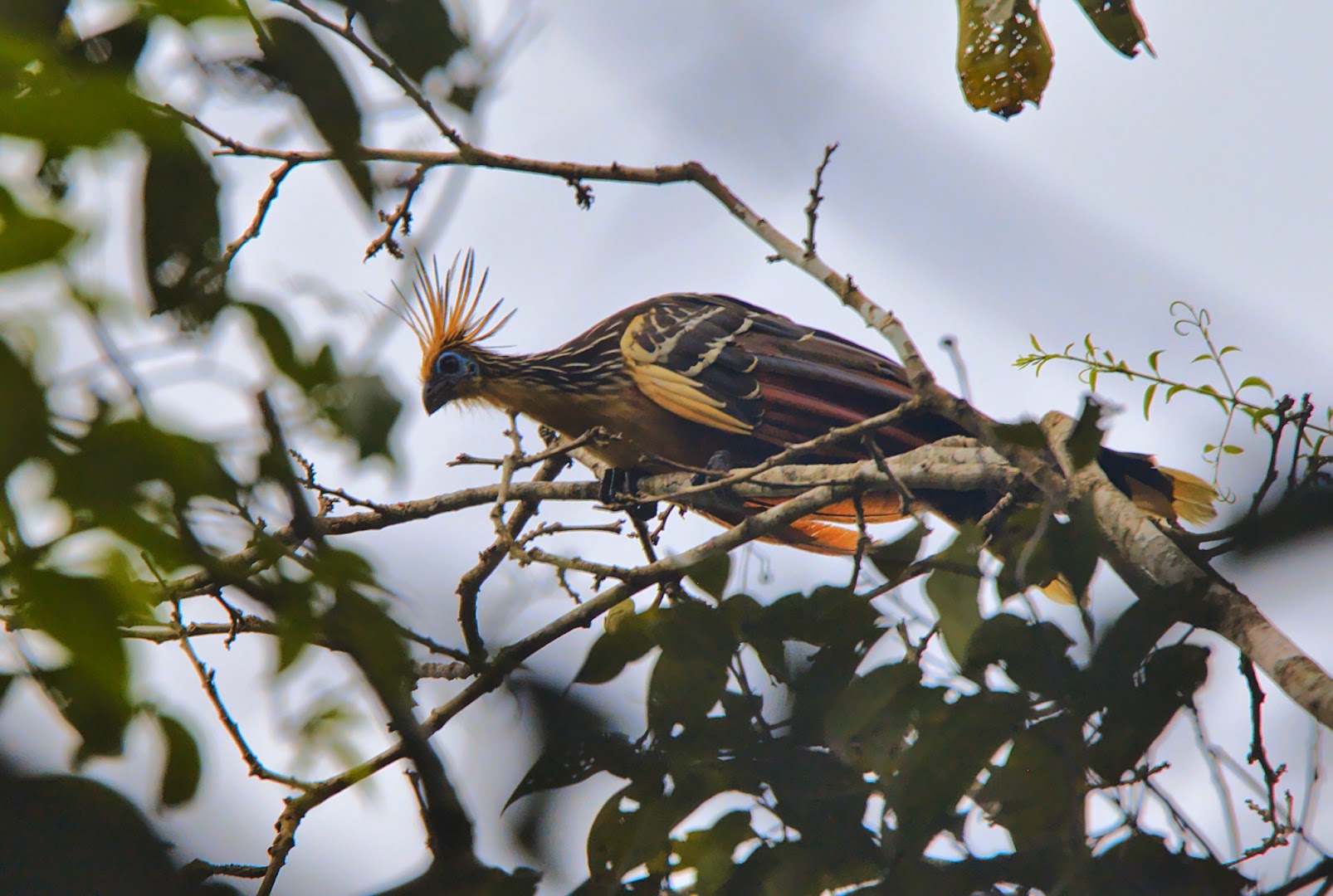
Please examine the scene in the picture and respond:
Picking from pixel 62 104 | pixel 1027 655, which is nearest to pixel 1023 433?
pixel 1027 655

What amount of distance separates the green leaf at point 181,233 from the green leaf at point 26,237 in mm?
125

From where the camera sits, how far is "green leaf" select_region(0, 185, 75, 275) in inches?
26.5

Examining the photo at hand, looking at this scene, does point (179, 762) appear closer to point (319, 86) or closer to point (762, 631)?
point (319, 86)

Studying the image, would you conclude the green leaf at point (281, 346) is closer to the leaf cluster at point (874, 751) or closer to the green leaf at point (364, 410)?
the green leaf at point (364, 410)

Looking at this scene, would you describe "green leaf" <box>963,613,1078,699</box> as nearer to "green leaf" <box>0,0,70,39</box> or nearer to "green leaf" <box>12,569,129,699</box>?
"green leaf" <box>12,569,129,699</box>

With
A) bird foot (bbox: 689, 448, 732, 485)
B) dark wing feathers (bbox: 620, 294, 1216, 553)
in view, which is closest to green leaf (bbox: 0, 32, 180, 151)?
dark wing feathers (bbox: 620, 294, 1216, 553)

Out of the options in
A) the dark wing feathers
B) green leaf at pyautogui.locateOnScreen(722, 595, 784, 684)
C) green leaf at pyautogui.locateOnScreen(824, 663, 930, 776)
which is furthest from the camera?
the dark wing feathers

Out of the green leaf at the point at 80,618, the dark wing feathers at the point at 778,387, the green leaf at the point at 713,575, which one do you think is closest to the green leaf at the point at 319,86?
the green leaf at the point at 80,618

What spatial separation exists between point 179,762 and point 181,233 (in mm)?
405

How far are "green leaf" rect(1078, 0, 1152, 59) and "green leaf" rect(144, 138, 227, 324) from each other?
1.60m

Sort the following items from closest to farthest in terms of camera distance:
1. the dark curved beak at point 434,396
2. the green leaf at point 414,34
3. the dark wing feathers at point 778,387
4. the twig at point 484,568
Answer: the green leaf at point 414,34
the twig at point 484,568
the dark wing feathers at point 778,387
the dark curved beak at point 434,396

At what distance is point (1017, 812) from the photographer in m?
1.34

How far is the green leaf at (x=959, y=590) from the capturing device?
158cm

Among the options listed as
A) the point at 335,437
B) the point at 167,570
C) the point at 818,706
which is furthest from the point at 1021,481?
the point at 167,570
